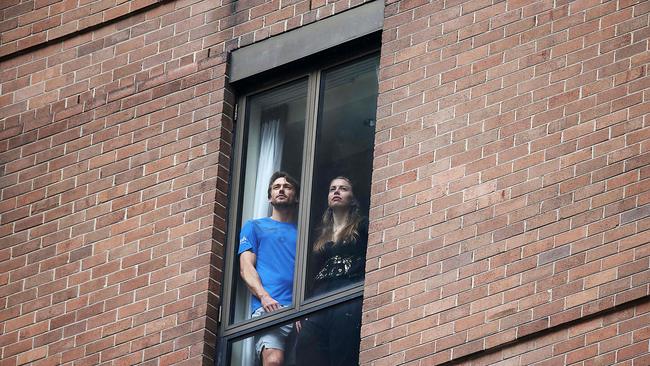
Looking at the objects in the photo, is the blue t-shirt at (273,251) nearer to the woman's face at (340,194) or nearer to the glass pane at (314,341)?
the glass pane at (314,341)

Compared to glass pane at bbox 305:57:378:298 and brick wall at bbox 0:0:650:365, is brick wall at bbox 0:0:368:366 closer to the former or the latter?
brick wall at bbox 0:0:650:365

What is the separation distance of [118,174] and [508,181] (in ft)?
10.9

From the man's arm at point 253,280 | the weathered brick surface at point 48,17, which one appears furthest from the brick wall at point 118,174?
the man's arm at point 253,280

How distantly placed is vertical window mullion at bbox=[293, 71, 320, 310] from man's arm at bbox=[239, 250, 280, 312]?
232 millimetres

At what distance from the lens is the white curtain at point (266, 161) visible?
1554 cm

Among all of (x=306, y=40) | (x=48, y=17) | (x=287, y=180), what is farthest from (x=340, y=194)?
(x=48, y=17)

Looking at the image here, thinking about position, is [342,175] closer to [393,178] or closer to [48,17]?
[393,178]

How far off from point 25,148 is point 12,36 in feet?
3.41

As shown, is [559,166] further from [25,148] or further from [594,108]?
[25,148]

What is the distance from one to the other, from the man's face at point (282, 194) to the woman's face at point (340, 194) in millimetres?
359

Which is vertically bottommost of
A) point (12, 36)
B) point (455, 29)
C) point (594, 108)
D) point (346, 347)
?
point (346, 347)

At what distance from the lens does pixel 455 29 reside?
14.8 m

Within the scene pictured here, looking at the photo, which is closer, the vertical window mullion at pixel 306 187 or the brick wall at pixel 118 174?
the vertical window mullion at pixel 306 187

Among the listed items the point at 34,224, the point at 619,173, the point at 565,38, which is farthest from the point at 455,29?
the point at 34,224
